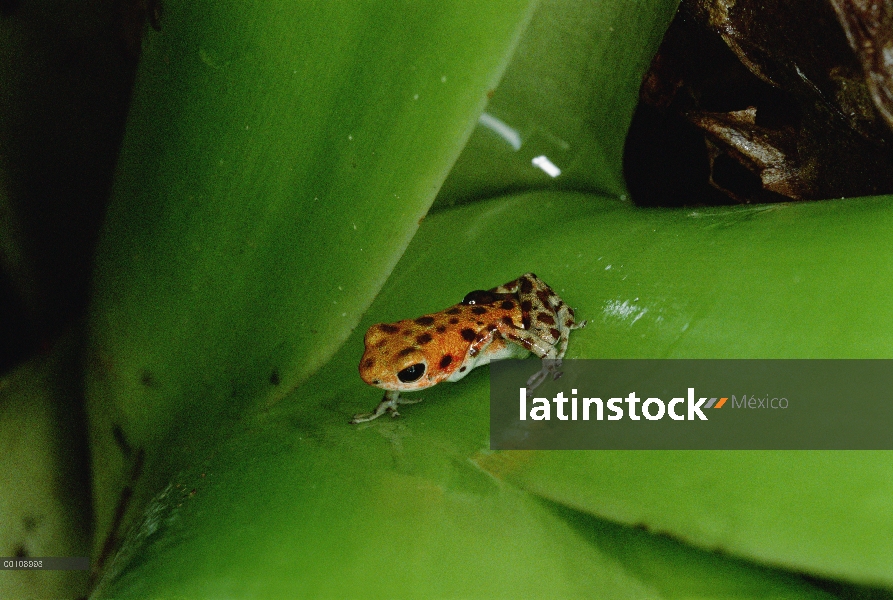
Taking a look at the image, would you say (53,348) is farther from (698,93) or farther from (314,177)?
(698,93)

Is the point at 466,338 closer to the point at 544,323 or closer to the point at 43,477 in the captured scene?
the point at 544,323

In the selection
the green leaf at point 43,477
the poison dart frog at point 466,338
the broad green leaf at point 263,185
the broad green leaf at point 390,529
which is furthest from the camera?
the green leaf at point 43,477

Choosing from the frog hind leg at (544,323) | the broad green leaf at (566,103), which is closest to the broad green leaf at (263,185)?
the frog hind leg at (544,323)

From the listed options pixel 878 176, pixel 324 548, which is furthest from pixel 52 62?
pixel 878 176

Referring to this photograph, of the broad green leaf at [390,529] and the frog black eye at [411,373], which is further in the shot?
the frog black eye at [411,373]

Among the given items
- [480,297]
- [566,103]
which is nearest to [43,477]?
[480,297]

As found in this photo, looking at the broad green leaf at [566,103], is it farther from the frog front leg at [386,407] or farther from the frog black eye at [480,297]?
the frog front leg at [386,407]

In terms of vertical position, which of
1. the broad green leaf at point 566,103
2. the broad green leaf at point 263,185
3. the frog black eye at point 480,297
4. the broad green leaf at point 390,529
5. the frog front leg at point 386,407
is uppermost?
the broad green leaf at point 566,103

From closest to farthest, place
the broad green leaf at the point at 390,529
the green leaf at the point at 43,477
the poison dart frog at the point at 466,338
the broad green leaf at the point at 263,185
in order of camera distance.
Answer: the broad green leaf at the point at 390,529 < the broad green leaf at the point at 263,185 < the poison dart frog at the point at 466,338 < the green leaf at the point at 43,477

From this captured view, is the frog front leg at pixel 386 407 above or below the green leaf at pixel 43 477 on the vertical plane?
below
